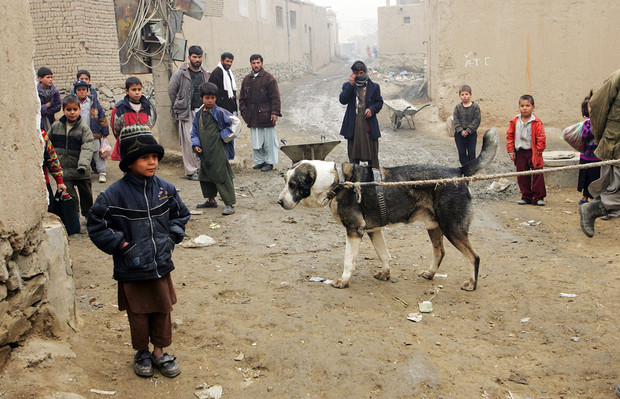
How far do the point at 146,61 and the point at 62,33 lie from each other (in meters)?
5.28

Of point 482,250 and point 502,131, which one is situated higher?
point 502,131

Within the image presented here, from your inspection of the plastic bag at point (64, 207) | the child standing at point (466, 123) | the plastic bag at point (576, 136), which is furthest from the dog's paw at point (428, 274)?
the child standing at point (466, 123)

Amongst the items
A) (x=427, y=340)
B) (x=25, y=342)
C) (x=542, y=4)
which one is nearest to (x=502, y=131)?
(x=542, y=4)

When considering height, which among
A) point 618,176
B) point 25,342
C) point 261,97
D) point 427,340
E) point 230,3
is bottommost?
point 427,340

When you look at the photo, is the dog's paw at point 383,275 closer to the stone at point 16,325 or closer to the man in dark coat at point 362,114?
the stone at point 16,325

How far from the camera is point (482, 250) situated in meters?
6.09

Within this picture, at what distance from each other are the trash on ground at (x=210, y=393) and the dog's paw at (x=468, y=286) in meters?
2.61

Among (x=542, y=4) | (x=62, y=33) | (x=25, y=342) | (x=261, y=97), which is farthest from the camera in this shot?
(x=62, y=33)

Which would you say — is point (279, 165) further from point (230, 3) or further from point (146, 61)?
point (230, 3)

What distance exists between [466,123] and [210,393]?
6.57m

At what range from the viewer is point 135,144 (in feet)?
10.2

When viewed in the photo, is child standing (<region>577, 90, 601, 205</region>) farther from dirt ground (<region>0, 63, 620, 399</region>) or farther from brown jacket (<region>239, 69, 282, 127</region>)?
brown jacket (<region>239, 69, 282, 127</region>)

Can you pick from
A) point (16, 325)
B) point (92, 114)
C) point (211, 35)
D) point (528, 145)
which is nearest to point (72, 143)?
point (92, 114)

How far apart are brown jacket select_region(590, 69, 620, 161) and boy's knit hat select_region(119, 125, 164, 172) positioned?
423 centimetres
